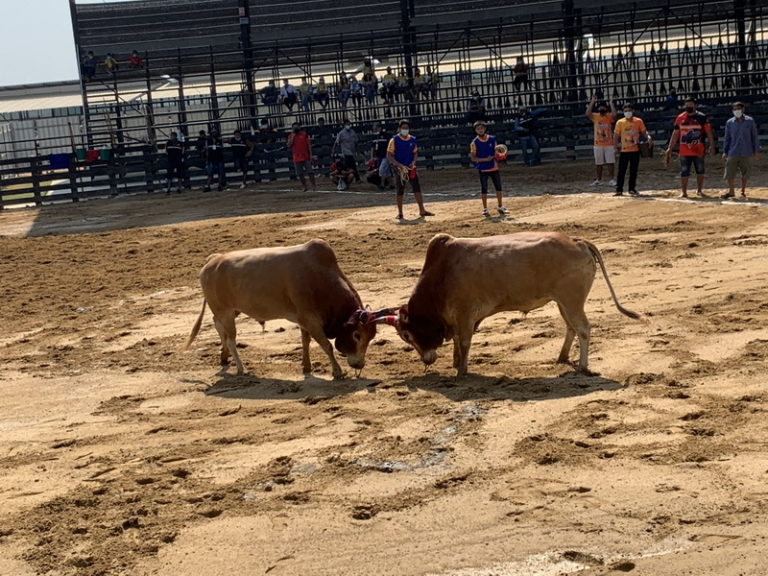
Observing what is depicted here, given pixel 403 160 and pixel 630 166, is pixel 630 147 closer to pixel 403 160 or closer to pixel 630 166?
pixel 630 166

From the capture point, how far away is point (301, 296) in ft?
36.4

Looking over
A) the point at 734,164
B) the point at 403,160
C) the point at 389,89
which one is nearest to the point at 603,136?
the point at 734,164

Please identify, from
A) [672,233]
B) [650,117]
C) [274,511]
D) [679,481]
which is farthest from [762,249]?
[650,117]

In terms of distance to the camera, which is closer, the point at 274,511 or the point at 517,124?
the point at 274,511

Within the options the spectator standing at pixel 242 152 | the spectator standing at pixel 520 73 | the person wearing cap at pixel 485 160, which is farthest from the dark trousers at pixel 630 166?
the spectator standing at pixel 242 152

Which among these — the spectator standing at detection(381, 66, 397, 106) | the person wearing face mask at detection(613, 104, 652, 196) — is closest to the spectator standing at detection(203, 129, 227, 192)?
the spectator standing at detection(381, 66, 397, 106)

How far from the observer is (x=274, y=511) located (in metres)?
7.45

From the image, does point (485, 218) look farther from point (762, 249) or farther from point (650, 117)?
point (650, 117)

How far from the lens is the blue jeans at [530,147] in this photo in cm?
3045

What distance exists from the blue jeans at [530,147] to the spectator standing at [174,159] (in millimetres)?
9274

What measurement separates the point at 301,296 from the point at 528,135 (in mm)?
20223

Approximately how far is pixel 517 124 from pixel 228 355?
20.0 m

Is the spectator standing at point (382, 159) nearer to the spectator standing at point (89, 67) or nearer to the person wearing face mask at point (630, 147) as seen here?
the person wearing face mask at point (630, 147)

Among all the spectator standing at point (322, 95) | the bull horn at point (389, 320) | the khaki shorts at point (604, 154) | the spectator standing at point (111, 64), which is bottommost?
the bull horn at point (389, 320)
